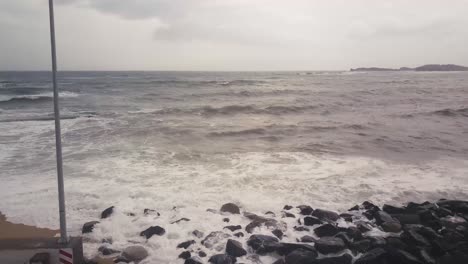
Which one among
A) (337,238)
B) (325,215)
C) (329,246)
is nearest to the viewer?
(329,246)

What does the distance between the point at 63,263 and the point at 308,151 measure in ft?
37.9

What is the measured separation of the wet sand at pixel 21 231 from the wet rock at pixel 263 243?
13.3 ft

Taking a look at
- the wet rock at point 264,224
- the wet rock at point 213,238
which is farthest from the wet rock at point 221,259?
the wet rock at point 264,224

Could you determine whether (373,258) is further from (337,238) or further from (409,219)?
(409,219)

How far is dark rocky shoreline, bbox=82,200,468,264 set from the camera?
6.20 metres

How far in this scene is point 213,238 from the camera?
7.11m

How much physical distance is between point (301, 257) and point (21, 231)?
5757 mm

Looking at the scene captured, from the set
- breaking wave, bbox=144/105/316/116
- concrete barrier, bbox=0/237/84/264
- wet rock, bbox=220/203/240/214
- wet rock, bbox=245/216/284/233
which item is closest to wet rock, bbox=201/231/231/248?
Answer: wet rock, bbox=245/216/284/233

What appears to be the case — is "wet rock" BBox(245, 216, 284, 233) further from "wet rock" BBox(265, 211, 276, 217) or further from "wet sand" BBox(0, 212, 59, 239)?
"wet sand" BBox(0, 212, 59, 239)

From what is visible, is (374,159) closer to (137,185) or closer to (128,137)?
(137,185)

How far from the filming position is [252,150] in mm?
15828

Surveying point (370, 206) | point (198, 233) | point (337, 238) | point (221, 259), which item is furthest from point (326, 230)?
point (198, 233)

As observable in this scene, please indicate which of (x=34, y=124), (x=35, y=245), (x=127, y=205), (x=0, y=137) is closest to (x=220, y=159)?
(x=127, y=205)

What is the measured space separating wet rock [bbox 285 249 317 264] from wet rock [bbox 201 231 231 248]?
1.45 metres
